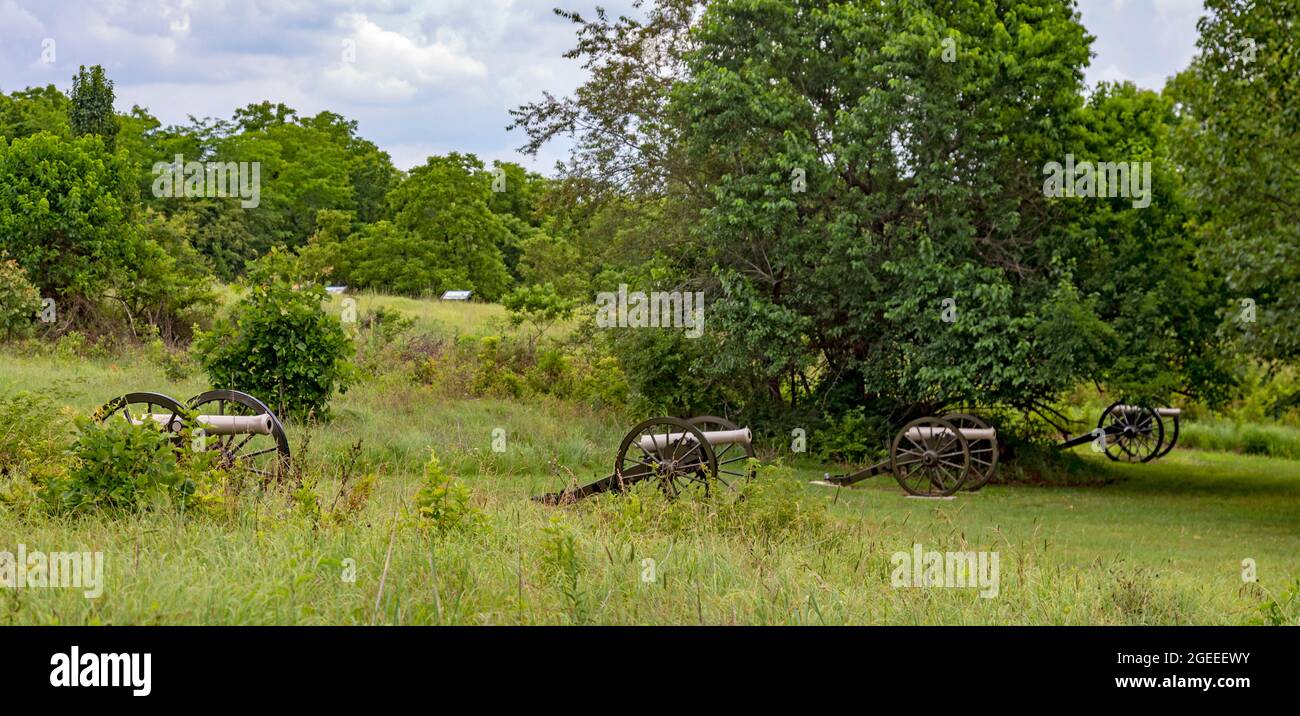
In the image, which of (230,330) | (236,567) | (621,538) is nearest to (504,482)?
(230,330)

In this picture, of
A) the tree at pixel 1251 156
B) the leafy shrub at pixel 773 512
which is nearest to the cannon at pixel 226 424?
the leafy shrub at pixel 773 512

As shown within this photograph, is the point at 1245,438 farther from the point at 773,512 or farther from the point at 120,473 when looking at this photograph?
the point at 120,473

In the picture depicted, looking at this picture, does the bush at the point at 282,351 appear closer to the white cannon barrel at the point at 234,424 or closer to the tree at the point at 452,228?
the white cannon barrel at the point at 234,424

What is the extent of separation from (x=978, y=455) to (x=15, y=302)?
58.6 feet

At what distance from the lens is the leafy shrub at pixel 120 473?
710 cm

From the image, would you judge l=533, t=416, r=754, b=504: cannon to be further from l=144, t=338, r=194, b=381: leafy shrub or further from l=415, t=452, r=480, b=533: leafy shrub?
l=144, t=338, r=194, b=381: leafy shrub

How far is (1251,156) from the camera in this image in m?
13.7

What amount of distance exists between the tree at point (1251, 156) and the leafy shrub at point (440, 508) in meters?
9.98

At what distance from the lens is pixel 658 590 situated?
6.01 m

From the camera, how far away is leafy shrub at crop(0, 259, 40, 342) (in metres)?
22.5

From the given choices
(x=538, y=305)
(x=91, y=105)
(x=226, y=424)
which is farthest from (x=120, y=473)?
(x=91, y=105)
